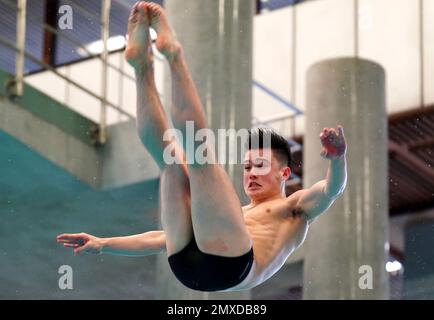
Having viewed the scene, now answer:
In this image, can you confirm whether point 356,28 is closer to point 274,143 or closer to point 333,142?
point 274,143

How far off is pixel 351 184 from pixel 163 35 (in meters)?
5.85

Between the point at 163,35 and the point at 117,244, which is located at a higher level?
the point at 163,35

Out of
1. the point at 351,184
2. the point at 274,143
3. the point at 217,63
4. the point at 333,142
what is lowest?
the point at 333,142

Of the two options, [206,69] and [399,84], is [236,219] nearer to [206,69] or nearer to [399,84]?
[206,69]

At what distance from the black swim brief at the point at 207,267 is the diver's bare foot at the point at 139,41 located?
0.87 m

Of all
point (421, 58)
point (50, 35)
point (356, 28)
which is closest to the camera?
point (421, 58)

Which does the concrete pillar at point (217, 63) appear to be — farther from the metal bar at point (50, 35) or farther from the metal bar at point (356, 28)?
the metal bar at point (50, 35)

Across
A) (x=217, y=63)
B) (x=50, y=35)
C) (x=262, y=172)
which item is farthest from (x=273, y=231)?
(x=50, y=35)

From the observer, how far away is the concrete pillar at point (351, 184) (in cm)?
1066

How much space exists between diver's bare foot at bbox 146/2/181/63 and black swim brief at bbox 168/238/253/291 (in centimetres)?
90

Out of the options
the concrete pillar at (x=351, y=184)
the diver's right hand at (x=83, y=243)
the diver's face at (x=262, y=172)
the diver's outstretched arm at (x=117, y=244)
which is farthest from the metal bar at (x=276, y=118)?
the diver's right hand at (x=83, y=243)

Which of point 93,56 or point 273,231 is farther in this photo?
point 93,56

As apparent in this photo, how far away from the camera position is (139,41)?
5.16 meters
